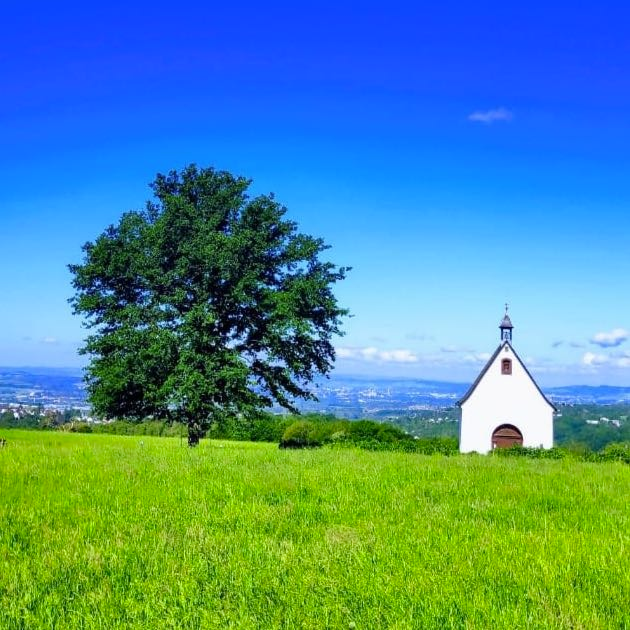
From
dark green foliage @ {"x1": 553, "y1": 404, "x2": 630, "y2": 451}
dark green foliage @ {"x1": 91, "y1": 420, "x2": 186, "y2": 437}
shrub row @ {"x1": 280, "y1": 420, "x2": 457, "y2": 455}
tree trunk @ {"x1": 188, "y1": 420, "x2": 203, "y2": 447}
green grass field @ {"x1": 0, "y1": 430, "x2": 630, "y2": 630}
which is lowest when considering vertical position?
dark green foliage @ {"x1": 553, "y1": 404, "x2": 630, "y2": 451}

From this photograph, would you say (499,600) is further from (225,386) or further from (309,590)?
(225,386)

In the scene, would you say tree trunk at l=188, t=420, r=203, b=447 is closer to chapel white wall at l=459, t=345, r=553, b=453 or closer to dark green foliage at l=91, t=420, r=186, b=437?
chapel white wall at l=459, t=345, r=553, b=453

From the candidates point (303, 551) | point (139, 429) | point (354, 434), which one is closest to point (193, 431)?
point (354, 434)

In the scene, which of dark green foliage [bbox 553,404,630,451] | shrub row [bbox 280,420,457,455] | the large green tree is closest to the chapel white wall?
shrub row [bbox 280,420,457,455]

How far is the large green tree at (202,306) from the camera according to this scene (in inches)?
1049

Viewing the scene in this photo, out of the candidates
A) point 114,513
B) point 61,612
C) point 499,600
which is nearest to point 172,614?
point 61,612

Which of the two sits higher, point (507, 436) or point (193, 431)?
point (193, 431)

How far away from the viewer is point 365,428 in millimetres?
56500

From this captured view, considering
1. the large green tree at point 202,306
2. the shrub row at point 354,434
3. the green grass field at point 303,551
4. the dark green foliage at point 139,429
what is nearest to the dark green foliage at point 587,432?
the shrub row at point 354,434

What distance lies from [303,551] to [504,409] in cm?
4698

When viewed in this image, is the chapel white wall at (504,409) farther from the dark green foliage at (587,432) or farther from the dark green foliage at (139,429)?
the dark green foliage at (587,432)

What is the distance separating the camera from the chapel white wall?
1949 inches

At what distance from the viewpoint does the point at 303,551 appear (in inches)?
247

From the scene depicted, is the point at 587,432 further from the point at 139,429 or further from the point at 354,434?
the point at 354,434
